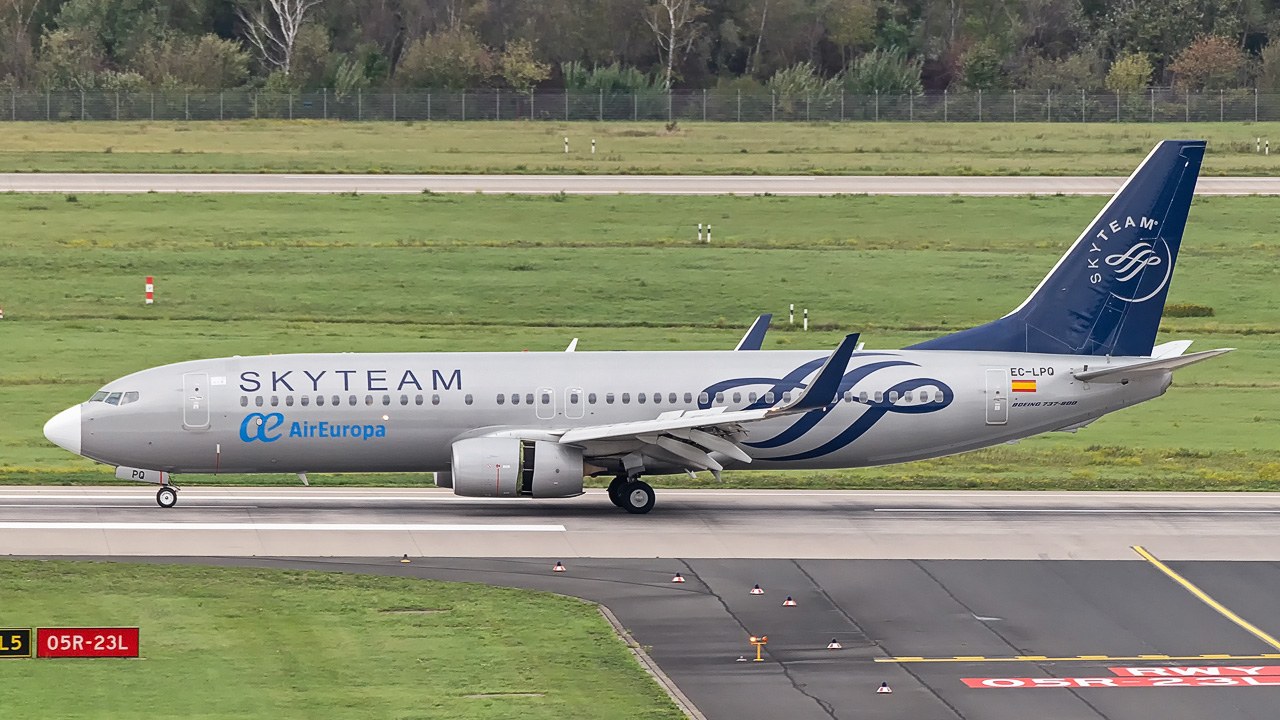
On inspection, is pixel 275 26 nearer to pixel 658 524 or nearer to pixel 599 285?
pixel 599 285

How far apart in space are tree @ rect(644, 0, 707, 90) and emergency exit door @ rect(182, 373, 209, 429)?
320 feet

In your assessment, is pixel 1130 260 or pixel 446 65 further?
pixel 446 65

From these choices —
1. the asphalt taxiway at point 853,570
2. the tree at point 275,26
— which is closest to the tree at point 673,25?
the tree at point 275,26

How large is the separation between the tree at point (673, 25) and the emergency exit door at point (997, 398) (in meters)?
95.6

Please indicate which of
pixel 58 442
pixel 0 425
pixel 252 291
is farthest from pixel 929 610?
pixel 252 291

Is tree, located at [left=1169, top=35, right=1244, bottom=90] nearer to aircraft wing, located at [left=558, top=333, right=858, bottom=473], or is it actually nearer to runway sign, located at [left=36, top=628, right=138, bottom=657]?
aircraft wing, located at [left=558, top=333, right=858, bottom=473]

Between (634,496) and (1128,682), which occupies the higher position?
(1128,682)

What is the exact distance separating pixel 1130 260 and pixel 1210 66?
94.4m

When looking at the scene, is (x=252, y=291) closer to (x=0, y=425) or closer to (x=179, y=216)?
(x=179, y=216)

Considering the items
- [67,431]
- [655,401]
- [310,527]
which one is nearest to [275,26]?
[67,431]

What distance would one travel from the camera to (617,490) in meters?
39.0

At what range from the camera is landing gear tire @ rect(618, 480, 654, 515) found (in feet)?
127

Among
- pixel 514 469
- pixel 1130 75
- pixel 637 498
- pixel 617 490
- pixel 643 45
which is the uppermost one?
pixel 643 45

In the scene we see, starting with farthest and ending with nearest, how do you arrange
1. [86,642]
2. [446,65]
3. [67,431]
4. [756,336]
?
1. [446,65]
2. [756,336]
3. [67,431]
4. [86,642]
